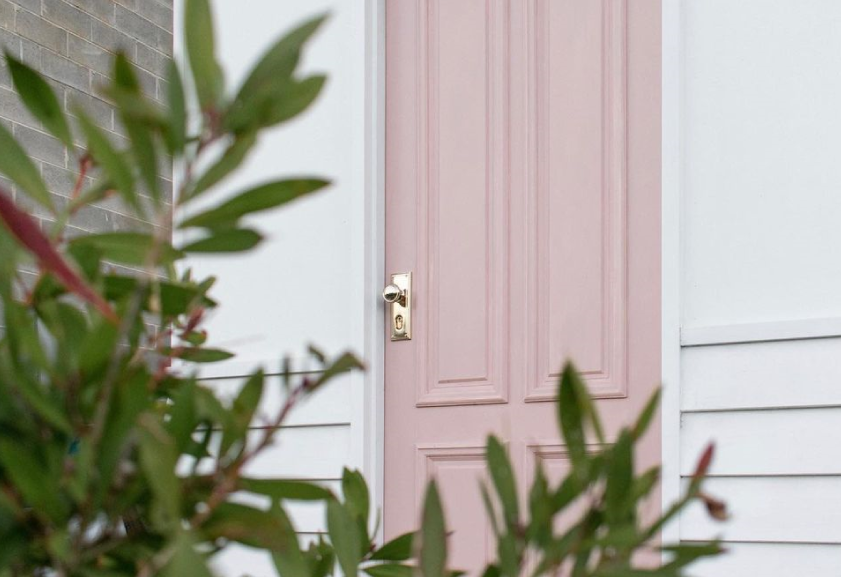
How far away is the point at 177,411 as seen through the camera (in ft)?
0.83

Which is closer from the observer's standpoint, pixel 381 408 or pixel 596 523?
pixel 596 523

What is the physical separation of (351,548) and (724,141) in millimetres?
2073

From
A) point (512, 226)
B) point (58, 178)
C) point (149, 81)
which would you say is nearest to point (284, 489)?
point (512, 226)

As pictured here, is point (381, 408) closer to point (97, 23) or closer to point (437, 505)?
point (97, 23)

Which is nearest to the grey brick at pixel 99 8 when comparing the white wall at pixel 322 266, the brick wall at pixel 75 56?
the brick wall at pixel 75 56

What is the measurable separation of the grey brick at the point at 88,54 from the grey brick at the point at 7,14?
245mm

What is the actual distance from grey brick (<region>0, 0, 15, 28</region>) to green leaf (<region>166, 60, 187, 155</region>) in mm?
3374

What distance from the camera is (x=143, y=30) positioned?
3871 mm

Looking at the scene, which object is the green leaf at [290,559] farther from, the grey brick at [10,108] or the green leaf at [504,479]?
the grey brick at [10,108]

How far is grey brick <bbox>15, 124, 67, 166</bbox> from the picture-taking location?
3.34 meters

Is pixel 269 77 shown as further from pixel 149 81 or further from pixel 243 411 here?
pixel 149 81

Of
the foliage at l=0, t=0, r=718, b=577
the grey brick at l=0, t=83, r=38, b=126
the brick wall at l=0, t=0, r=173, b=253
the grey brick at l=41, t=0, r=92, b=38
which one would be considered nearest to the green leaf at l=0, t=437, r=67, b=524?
the foliage at l=0, t=0, r=718, b=577

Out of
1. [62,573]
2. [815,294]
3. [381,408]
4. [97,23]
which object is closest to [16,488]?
[62,573]

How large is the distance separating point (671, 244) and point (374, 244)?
77cm
